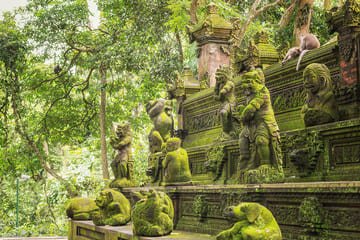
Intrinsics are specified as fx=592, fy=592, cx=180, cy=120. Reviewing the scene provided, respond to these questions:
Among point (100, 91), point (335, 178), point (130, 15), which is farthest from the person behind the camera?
point (100, 91)

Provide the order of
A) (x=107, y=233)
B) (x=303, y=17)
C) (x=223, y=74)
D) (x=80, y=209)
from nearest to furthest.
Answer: (x=107, y=233) < (x=223, y=74) < (x=80, y=209) < (x=303, y=17)

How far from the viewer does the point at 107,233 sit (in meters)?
9.73

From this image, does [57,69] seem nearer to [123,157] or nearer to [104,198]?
[123,157]

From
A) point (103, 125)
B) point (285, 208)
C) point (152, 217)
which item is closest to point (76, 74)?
point (103, 125)

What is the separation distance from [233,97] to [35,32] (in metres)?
11.7

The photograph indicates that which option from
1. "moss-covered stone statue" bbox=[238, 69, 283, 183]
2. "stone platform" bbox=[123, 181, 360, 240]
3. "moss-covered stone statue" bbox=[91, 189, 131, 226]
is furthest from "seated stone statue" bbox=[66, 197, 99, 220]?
"moss-covered stone statue" bbox=[238, 69, 283, 183]

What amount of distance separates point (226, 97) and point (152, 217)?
10.1 ft

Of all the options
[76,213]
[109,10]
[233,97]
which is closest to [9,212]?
[109,10]

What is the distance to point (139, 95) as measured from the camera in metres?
20.3

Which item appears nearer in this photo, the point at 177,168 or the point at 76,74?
the point at 177,168

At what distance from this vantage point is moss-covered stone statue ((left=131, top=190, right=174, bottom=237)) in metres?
8.19

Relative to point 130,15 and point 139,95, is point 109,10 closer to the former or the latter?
point 130,15

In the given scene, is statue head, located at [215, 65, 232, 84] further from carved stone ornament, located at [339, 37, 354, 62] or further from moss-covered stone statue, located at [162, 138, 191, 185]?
carved stone ornament, located at [339, 37, 354, 62]

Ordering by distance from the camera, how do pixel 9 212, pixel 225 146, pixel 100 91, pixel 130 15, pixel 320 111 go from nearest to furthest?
1. pixel 320 111
2. pixel 225 146
3. pixel 130 15
4. pixel 100 91
5. pixel 9 212
